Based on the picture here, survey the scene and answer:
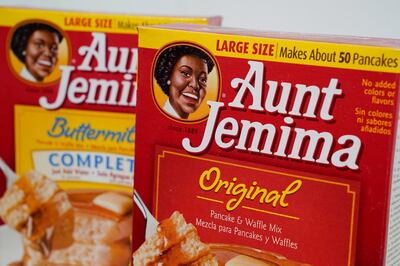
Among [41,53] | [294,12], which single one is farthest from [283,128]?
[41,53]

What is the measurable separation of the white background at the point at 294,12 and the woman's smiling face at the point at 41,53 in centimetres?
26

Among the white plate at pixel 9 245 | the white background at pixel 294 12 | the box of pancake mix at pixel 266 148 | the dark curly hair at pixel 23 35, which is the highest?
the white background at pixel 294 12

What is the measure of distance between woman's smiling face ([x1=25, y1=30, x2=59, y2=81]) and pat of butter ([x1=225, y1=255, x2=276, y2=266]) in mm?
509

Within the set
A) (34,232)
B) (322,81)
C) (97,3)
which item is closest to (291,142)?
(322,81)

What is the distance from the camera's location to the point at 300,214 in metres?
0.77

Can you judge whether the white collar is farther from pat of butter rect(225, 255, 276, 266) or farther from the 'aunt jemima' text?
pat of butter rect(225, 255, 276, 266)

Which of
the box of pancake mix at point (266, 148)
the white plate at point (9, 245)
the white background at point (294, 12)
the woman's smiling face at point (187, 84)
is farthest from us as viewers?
the white plate at point (9, 245)

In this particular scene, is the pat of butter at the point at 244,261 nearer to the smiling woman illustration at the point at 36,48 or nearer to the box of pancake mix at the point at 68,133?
the box of pancake mix at the point at 68,133

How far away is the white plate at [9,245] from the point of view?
117 centimetres

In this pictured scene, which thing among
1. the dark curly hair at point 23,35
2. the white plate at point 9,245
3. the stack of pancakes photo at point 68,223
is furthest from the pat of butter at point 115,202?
the dark curly hair at point 23,35

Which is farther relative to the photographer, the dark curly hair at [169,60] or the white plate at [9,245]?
the white plate at [9,245]

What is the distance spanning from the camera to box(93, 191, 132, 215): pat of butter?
1.11 meters

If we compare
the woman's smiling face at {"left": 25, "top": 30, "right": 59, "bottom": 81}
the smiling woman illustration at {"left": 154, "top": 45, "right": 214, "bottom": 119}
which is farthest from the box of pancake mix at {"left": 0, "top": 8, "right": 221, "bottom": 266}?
the smiling woman illustration at {"left": 154, "top": 45, "right": 214, "bottom": 119}

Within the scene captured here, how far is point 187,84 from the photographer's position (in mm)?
835
